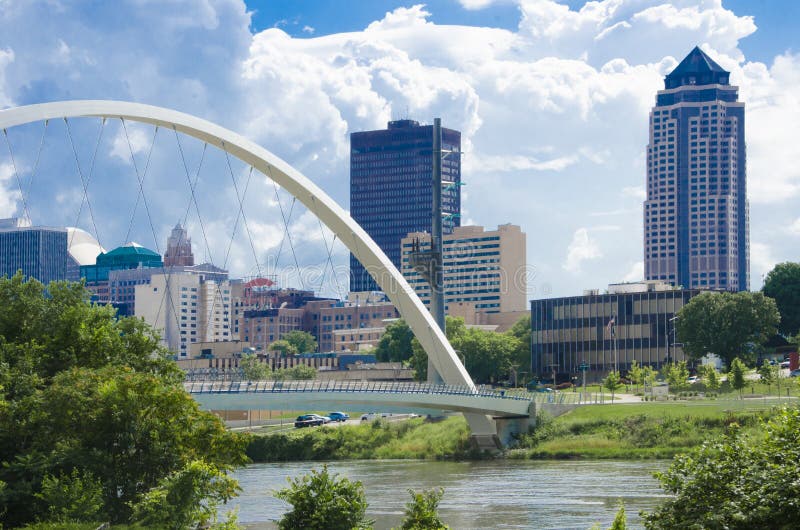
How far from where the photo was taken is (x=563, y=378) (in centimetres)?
12338

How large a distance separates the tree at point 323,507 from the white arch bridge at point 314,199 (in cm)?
2578

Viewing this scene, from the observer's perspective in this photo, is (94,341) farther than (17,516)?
Yes

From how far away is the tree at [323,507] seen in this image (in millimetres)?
25016

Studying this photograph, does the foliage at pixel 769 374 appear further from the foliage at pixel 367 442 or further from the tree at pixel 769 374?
the foliage at pixel 367 442

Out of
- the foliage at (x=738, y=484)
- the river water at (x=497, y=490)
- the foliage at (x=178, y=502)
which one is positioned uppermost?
the foliage at (x=738, y=484)

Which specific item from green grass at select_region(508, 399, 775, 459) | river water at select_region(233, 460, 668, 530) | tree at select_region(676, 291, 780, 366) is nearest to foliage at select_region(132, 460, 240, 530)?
river water at select_region(233, 460, 668, 530)

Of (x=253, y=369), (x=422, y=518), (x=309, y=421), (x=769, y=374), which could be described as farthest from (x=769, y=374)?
(x=422, y=518)

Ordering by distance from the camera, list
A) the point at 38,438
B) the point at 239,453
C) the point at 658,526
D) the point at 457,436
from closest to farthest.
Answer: the point at 658,526 < the point at 38,438 < the point at 239,453 < the point at 457,436

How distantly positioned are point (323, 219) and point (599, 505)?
28.9m

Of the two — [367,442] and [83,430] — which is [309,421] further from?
[83,430]

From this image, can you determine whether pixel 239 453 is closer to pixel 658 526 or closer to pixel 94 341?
pixel 94 341

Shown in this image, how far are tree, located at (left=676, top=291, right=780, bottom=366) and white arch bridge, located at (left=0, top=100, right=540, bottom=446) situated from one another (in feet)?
92.2

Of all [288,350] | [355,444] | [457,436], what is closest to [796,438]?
[457,436]

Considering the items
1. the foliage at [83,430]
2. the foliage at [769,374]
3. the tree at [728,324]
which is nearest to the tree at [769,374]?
the foliage at [769,374]
